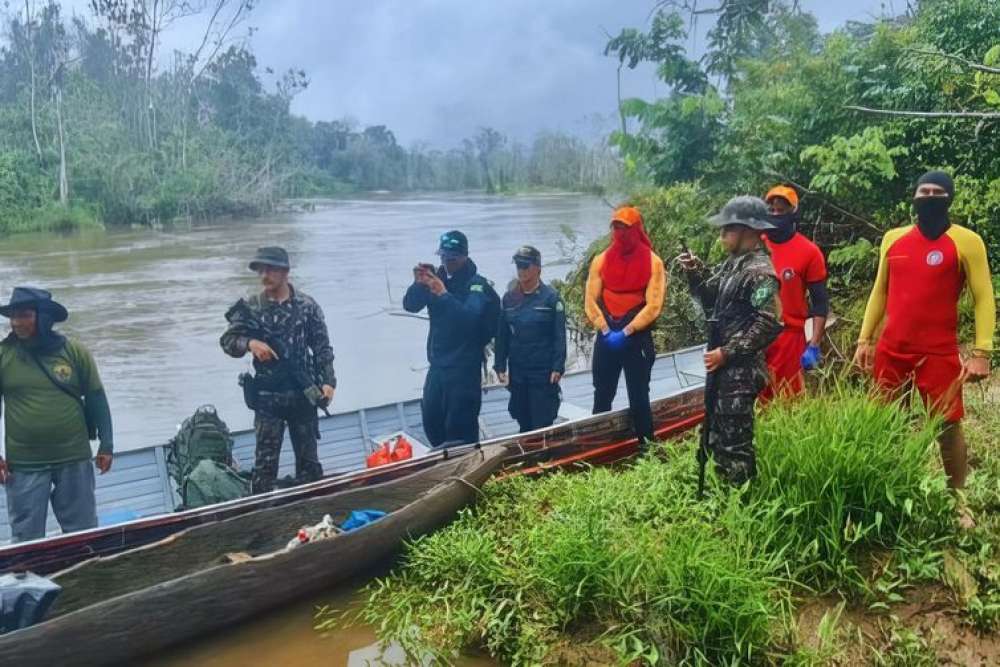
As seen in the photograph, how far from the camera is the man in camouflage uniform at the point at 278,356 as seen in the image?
3830 millimetres

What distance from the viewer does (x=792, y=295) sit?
141 inches

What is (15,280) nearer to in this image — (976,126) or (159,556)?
(159,556)

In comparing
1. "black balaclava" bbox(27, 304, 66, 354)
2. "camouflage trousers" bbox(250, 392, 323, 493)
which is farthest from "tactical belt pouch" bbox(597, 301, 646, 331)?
"black balaclava" bbox(27, 304, 66, 354)

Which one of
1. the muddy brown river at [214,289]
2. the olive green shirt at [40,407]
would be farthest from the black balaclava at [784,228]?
the muddy brown river at [214,289]

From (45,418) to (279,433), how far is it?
1.02 meters

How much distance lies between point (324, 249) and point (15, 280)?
6921 mm

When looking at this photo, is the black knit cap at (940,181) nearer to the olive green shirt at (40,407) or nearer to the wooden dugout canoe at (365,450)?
the wooden dugout canoe at (365,450)

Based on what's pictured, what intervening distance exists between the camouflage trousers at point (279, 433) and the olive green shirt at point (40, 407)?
0.79 metres

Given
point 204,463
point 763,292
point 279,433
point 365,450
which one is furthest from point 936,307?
point 365,450

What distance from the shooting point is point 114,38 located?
19391mm

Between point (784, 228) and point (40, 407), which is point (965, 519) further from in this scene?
point (40, 407)

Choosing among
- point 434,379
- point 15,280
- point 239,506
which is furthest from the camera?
point 15,280

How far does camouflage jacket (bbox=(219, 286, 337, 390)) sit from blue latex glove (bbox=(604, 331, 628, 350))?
1.35m

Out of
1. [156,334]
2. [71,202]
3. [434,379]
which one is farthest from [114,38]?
[434,379]
